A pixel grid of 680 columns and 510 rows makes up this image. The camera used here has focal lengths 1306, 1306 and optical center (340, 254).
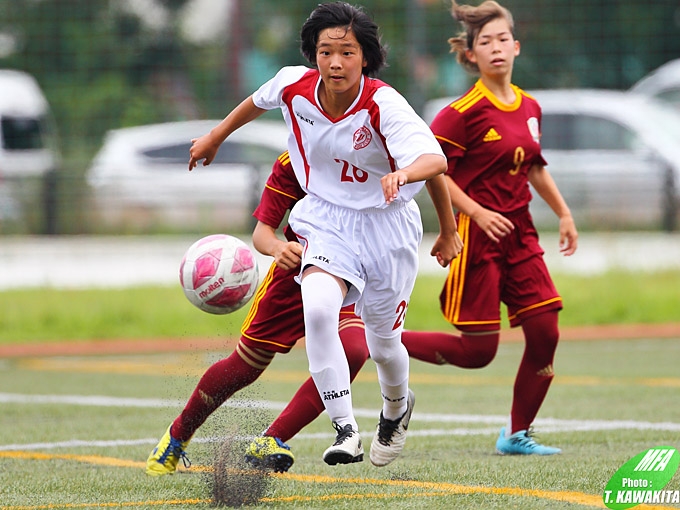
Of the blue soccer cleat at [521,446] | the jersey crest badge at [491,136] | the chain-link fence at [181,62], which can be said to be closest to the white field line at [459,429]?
the blue soccer cleat at [521,446]

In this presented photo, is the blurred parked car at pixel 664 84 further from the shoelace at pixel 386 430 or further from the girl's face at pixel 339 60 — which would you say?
the girl's face at pixel 339 60

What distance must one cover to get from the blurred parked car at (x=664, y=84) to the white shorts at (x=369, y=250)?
1800 cm

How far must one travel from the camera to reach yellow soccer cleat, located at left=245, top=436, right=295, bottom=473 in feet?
16.5

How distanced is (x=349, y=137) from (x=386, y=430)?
4.19ft

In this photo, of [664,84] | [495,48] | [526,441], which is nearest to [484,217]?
[495,48]

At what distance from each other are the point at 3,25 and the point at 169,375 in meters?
17.1

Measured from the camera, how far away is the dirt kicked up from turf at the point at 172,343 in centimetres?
1319

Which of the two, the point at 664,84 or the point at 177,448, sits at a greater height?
the point at 664,84

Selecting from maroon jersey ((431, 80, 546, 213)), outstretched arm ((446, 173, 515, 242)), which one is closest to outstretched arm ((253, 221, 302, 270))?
outstretched arm ((446, 173, 515, 242))

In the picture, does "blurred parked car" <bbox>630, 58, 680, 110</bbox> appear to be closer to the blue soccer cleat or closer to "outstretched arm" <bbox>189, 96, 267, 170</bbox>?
the blue soccer cleat

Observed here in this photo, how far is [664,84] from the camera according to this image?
22.5m

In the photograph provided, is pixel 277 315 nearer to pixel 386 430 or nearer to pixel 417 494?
pixel 386 430

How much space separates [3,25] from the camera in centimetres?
2592

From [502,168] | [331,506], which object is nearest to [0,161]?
[502,168]
